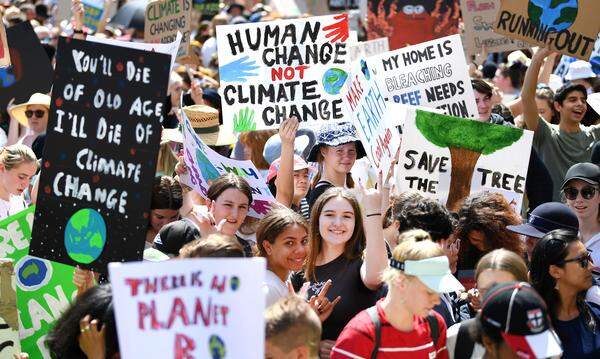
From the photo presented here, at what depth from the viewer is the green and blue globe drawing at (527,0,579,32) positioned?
30.5ft

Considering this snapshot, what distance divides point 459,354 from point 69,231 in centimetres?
193

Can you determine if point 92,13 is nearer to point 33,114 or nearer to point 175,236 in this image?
point 33,114

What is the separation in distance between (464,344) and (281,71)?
405 cm

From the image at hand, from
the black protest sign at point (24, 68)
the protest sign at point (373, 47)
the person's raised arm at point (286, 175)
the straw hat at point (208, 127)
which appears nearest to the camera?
the person's raised arm at point (286, 175)

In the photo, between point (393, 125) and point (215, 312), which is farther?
point (393, 125)

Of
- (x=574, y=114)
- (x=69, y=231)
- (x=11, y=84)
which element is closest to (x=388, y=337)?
(x=69, y=231)

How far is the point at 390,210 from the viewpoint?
6.77 metres

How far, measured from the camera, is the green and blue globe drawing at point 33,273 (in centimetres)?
616

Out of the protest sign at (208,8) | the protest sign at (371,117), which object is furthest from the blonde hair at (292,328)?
the protest sign at (208,8)

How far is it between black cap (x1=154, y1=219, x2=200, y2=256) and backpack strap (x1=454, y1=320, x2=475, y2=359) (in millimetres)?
1905

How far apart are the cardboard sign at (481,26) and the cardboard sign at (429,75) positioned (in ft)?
10.7

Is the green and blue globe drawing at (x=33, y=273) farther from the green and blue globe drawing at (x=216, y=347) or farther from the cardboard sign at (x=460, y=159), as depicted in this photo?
the cardboard sign at (x=460, y=159)

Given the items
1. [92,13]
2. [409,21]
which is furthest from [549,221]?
[92,13]

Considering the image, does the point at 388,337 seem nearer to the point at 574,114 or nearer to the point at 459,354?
the point at 459,354
